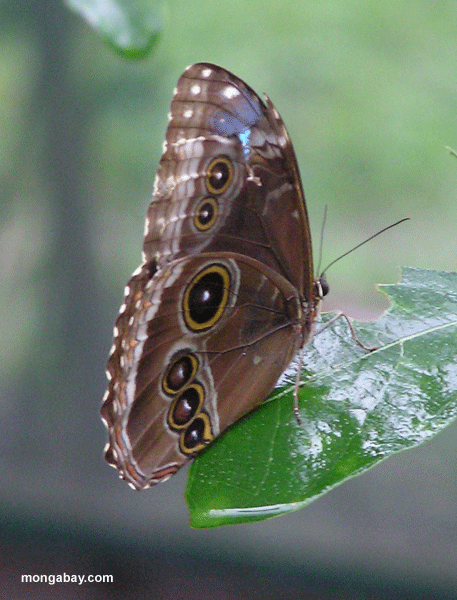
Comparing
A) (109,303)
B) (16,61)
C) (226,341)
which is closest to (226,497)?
(226,341)

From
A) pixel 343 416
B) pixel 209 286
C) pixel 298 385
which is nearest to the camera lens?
pixel 343 416

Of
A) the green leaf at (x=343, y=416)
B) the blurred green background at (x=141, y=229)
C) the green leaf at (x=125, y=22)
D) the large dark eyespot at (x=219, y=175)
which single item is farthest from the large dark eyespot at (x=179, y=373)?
the blurred green background at (x=141, y=229)

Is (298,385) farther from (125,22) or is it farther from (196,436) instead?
(125,22)

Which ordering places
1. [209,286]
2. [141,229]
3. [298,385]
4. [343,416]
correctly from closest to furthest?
[343,416], [298,385], [209,286], [141,229]

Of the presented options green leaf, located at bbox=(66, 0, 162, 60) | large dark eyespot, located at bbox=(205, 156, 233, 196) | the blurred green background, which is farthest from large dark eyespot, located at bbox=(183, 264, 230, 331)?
the blurred green background

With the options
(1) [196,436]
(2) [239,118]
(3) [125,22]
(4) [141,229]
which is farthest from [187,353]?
(4) [141,229]

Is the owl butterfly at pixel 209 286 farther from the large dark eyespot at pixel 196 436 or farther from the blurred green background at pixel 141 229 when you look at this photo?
the blurred green background at pixel 141 229
